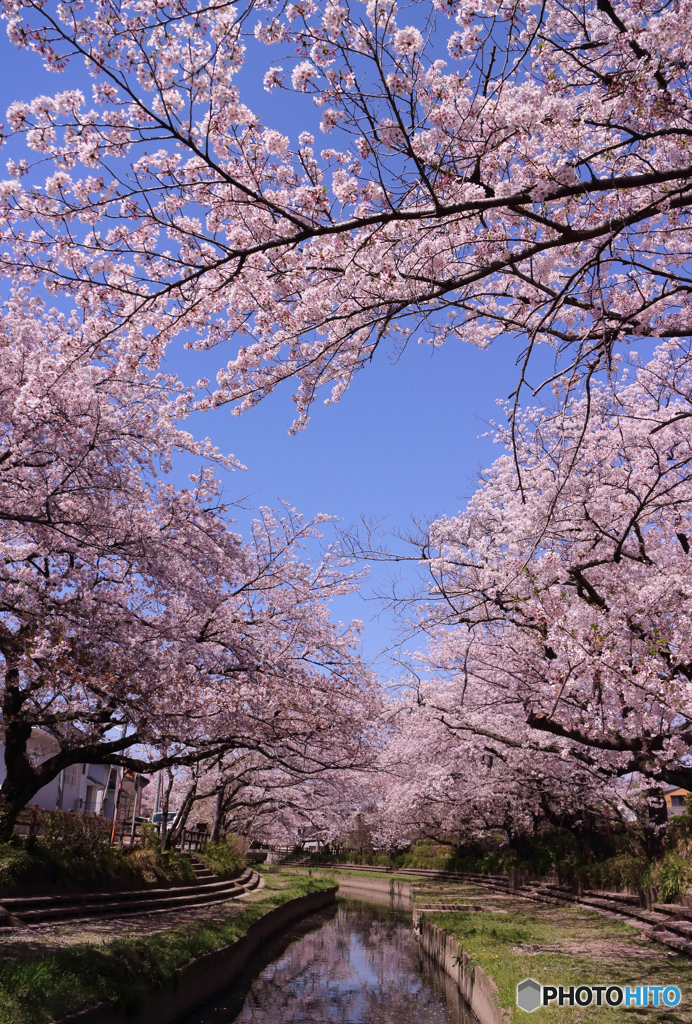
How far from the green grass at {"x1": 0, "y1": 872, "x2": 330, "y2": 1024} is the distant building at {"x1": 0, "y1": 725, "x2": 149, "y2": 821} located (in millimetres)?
23007

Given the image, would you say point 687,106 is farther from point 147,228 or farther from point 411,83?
point 147,228

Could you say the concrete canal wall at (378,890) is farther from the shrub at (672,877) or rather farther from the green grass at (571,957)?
the shrub at (672,877)

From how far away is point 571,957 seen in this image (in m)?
11.4

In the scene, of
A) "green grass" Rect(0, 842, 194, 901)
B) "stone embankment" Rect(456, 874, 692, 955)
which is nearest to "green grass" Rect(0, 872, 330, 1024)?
"green grass" Rect(0, 842, 194, 901)

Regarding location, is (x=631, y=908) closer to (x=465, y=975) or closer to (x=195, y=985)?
(x=465, y=975)

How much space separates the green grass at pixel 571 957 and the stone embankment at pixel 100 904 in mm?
6741

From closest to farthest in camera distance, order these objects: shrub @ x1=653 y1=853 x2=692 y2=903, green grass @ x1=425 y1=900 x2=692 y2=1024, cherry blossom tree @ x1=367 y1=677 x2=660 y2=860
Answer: green grass @ x1=425 y1=900 x2=692 y2=1024
shrub @ x1=653 y1=853 x2=692 y2=903
cherry blossom tree @ x1=367 y1=677 x2=660 y2=860

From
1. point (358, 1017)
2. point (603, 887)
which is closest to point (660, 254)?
point (358, 1017)

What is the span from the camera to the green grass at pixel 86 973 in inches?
252

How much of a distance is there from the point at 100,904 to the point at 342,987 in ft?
17.7

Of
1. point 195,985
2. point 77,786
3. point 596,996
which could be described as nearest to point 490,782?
point 195,985

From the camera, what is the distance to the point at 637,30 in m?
5.91

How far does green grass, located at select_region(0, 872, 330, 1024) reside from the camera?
6402 mm

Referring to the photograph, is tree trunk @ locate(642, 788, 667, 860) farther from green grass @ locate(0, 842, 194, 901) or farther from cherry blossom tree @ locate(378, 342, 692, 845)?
green grass @ locate(0, 842, 194, 901)
